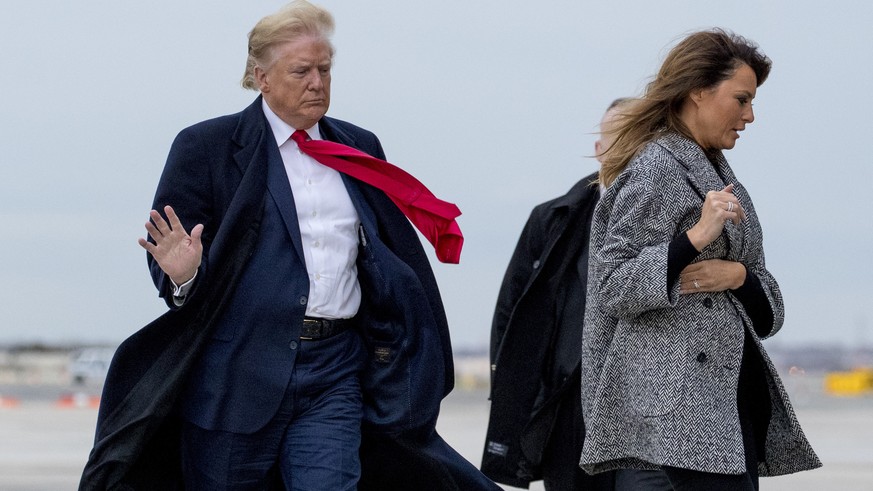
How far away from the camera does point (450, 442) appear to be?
1388cm

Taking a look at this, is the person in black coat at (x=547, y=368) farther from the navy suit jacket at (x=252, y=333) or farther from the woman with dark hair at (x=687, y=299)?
the woman with dark hair at (x=687, y=299)

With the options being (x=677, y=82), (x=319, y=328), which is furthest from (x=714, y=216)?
(x=319, y=328)

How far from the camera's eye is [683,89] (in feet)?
13.5

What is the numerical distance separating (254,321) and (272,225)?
29 centimetres

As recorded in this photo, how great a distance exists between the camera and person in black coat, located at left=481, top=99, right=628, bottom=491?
5.45 m

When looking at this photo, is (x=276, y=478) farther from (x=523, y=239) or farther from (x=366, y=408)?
(x=523, y=239)

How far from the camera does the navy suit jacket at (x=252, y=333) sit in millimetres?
4168

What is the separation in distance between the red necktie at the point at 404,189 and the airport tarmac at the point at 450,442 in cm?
571

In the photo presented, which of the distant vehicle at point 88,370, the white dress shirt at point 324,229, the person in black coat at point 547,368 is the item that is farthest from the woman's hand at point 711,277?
the distant vehicle at point 88,370

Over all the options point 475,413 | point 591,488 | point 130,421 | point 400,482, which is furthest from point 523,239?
point 475,413

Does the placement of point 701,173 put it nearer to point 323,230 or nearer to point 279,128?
point 323,230

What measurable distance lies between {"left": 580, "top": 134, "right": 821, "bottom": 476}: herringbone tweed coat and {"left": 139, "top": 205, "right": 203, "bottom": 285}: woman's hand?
44.0 inches

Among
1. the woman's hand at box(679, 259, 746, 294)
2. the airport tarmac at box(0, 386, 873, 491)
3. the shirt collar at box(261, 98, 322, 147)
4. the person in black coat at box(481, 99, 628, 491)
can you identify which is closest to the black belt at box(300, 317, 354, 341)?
the shirt collar at box(261, 98, 322, 147)

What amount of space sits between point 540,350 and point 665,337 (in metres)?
1.64
